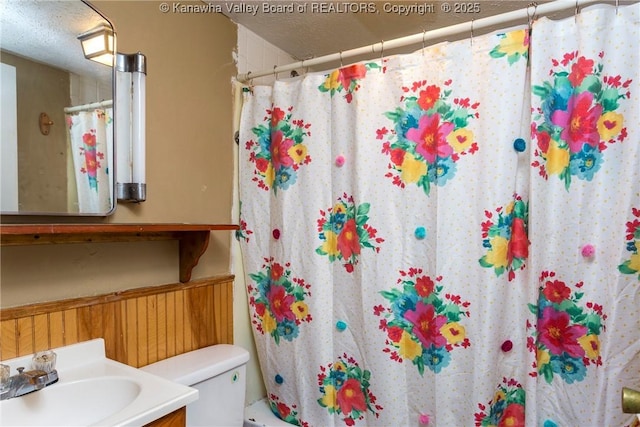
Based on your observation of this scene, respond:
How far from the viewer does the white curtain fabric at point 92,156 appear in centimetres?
125

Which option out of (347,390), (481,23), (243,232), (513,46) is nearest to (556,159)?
(513,46)

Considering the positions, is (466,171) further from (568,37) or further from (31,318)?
(31,318)

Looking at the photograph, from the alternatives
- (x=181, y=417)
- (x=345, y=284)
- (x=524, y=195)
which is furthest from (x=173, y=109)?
(x=524, y=195)

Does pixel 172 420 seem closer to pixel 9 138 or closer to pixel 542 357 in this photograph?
pixel 9 138

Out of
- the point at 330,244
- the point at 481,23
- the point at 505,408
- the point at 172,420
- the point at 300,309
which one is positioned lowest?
the point at 505,408

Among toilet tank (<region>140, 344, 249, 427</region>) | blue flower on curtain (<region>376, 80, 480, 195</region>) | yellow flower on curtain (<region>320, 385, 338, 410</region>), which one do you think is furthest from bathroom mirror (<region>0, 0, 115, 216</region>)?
yellow flower on curtain (<region>320, 385, 338, 410</region>)

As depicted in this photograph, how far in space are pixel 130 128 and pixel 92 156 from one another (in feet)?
0.56

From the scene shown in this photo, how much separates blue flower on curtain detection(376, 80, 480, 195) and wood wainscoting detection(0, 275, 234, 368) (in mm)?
947

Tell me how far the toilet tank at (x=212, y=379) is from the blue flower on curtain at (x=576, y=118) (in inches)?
52.0

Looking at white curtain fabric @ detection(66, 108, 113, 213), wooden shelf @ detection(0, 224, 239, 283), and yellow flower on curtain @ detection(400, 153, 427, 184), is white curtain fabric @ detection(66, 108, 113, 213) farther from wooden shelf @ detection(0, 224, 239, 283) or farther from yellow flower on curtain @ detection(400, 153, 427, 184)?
yellow flower on curtain @ detection(400, 153, 427, 184)

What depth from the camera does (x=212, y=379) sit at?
1474 millimetres

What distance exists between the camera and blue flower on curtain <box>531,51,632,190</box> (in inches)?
46.1

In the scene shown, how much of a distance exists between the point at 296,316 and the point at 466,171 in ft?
3.06

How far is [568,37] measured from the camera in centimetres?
122
